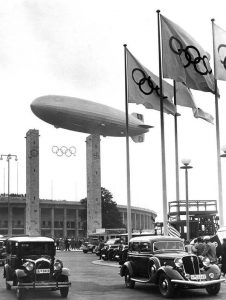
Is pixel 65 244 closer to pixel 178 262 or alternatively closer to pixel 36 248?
pixel 36 248

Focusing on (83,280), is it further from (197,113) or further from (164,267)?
(197,113)

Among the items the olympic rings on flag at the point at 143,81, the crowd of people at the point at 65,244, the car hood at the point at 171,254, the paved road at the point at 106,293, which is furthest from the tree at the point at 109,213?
the car hood at the point at 171,254

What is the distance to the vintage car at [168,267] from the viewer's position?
15.8m

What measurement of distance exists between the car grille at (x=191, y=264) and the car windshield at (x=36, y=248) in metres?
4.87

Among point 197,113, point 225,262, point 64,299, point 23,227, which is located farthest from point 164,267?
point 23,227

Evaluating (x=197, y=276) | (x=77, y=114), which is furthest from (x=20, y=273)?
(x=77, y=114)

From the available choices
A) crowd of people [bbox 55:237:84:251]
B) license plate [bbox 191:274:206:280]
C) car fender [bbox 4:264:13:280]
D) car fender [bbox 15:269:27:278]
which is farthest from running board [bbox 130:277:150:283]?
crowd of people [bbox 55:237:84:251]

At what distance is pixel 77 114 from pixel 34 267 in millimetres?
55071

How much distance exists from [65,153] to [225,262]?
63228 millimetres

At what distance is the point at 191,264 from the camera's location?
52.5ft

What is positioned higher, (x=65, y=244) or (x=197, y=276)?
(x=197, y=276)

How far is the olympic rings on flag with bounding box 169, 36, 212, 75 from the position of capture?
→ 965 inches

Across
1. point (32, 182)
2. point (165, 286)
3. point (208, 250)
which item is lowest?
point (165, 286)

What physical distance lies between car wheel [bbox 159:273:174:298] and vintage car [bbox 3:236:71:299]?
9.59 ft
